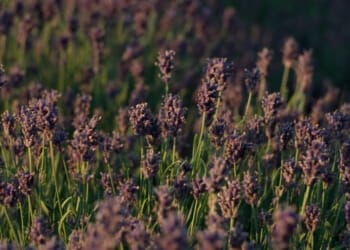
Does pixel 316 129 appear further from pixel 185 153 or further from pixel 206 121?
pixel 185 153

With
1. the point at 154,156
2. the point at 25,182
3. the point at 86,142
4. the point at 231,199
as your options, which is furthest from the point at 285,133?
the point at 25,182

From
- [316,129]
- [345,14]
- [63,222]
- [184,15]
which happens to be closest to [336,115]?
[316,129]

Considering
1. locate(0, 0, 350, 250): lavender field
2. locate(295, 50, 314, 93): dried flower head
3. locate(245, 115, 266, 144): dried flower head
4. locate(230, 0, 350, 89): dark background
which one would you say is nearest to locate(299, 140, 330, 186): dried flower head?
locate(0, 0, 350, 250): lavender field

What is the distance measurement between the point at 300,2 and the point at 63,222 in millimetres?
5803

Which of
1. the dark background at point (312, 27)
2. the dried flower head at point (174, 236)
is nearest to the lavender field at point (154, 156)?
the dried flower head at point (174, 236)

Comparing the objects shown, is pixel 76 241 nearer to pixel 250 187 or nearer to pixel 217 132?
pixel 250 187

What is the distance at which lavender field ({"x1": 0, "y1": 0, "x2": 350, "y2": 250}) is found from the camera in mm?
2731

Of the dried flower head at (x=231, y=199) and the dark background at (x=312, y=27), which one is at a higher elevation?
the dark background at (x=312, y=27)

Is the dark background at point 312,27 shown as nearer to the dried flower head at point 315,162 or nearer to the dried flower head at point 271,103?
the dried flower head at point 271,103

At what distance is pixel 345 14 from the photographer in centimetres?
825

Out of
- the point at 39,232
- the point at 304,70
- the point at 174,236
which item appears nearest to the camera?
the point at 174,236

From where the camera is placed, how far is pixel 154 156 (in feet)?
10.4

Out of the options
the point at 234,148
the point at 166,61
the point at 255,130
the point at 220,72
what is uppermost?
the point at 166,61

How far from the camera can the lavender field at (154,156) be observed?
2731 mm
